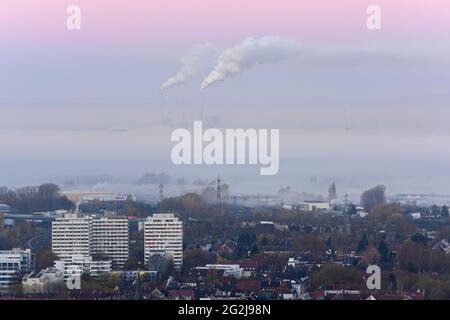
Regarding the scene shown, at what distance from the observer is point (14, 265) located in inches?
802

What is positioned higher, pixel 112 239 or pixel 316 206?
pixel 316 206

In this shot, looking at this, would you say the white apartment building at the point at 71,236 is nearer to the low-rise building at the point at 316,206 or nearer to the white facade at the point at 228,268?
the white facade at the point at 228,268

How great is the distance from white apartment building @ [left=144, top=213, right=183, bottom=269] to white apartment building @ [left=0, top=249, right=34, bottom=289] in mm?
1440

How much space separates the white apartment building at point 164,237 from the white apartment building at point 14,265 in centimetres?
144

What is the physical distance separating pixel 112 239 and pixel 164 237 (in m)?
0.76

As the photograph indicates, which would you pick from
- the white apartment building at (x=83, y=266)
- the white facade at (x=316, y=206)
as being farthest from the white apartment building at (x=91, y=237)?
the white facade at (x=316, y=206)

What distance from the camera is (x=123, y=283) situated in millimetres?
19781

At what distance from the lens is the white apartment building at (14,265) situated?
19.5m

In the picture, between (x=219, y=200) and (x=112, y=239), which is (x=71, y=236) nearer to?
(x=112, y=239)

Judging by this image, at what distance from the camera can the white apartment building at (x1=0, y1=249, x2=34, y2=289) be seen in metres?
19.5

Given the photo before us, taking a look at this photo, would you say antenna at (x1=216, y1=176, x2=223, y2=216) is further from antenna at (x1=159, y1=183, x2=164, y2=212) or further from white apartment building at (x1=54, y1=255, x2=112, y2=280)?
white apartment building at (x1=54, y1=255, x2=112, y2=280)

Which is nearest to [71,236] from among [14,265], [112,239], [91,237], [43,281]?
[91,237]
